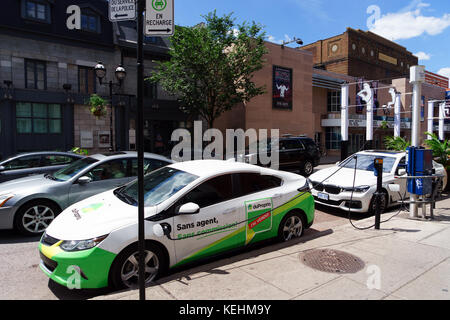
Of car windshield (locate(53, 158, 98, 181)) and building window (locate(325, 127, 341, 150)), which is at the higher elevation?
building window (locate(325, 127, 341, 150))

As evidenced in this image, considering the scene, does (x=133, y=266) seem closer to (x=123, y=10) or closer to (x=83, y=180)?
(x=123, y=10)

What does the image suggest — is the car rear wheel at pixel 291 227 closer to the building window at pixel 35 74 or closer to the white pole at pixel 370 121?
the building window at pixel 35 74

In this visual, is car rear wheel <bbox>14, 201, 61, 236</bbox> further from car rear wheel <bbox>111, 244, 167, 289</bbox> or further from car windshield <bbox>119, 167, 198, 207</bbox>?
car rear wheel <bbox>111, 244, 167, 289</bbox>

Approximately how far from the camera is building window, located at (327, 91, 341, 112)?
31.8 metres

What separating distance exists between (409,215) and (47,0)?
19134 millimetres

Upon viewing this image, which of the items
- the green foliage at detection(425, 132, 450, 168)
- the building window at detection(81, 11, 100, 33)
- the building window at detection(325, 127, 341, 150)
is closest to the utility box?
the green foliage at detection(425, 132, 450, 168)

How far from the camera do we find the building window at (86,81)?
17.9 m

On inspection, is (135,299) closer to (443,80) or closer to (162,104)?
(162,104)

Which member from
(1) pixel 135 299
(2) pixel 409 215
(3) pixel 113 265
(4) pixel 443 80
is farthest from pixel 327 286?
(4) pixel 443 80

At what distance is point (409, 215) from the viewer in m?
6.88

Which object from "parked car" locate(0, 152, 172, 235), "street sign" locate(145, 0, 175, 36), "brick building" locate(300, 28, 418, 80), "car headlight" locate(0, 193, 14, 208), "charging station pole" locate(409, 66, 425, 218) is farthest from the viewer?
"brick building" locate(300, 28, 418, 80)

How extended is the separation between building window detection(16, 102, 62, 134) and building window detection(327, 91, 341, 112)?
82.2 feet

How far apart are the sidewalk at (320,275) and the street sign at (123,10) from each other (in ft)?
9.10

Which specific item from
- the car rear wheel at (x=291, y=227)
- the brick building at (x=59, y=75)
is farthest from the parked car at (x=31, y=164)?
the brick building at (x=59, y=75)
